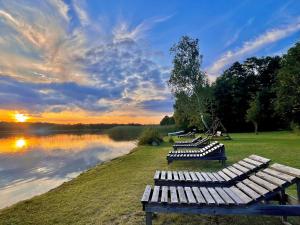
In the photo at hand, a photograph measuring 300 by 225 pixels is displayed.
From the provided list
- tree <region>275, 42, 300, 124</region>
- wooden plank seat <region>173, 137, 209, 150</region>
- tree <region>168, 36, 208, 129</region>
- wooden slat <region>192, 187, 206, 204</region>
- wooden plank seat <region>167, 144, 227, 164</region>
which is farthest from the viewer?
tree <region>168, 36, 208, 129</region>

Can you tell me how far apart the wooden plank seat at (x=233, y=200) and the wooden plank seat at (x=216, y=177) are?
83cm

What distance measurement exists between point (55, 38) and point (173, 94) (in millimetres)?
18671

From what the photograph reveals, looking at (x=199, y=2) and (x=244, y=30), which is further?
(x=244, y=30)

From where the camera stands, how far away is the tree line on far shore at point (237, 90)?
101 ft

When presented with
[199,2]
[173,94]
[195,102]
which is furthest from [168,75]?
[199,2]

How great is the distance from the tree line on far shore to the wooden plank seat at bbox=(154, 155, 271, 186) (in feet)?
77.4

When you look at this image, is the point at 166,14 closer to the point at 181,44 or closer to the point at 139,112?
the point at 181,44

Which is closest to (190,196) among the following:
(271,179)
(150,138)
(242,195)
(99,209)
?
(242,195)

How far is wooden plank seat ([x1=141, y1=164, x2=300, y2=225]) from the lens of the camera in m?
4.01

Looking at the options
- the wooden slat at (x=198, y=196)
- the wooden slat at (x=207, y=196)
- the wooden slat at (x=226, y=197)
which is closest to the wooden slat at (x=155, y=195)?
the wooden slat at (x=198, y=196)

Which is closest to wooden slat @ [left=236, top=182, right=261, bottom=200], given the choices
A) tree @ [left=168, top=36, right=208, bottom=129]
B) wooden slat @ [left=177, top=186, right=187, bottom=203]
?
wooden slat @ [left=177, top=186, right=187, bottom=203]

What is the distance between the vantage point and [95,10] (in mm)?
14312

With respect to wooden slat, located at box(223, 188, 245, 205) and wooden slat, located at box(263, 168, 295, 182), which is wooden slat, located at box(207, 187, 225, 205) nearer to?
wooden slat, located at box(223, 188, 245, 205)

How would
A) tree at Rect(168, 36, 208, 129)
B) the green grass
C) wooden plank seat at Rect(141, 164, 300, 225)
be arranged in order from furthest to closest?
tree at Rect(168, 36, 208, 129), the green grass, wooden plank seat at Rect(141, 164, 300, 225)
